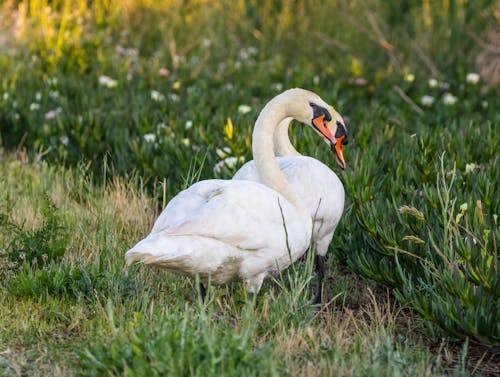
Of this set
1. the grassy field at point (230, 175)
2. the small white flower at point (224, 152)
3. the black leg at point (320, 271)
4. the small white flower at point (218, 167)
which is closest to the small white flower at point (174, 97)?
the grassy field at point (230, 175)

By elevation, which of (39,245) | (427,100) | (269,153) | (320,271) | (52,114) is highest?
(269,153)

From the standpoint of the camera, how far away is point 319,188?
5.35 m

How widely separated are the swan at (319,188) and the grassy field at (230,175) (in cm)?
17

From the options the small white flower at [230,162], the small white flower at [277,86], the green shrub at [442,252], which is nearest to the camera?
the green shrub at [442,252]

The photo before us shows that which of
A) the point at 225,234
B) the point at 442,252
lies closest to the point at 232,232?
the point at 225,234

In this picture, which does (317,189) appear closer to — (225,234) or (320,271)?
(320,271)

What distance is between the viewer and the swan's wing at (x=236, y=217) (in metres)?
4.53

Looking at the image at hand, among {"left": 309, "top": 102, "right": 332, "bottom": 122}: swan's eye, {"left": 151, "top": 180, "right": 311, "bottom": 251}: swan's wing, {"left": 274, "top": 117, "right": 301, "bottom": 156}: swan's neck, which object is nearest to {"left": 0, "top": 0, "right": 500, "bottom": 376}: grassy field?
{"left": 151, "top": 180, "right": 311, "bottom": 251}: swan's wing

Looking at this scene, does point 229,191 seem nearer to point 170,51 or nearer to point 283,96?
point 283,96

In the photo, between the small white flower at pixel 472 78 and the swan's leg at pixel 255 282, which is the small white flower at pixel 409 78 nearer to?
the small white flower at pixel 472 78

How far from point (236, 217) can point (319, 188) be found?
2.87 ft

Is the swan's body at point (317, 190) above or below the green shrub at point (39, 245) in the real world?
above

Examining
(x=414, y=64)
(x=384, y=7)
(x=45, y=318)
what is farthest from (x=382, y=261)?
(x=384, y=7)

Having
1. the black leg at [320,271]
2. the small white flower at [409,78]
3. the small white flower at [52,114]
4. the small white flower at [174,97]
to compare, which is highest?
the small white flower at [409,78]
